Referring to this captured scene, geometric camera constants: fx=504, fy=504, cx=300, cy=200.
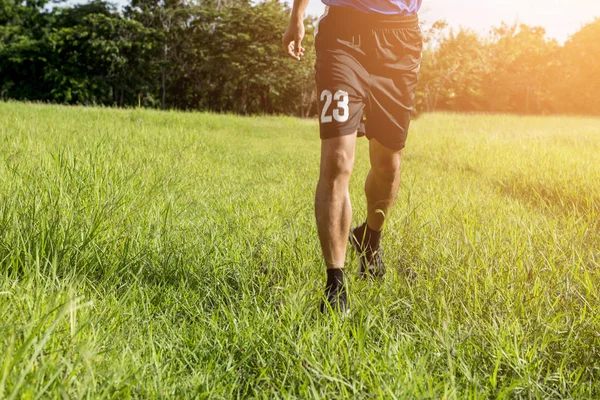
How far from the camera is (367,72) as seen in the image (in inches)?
102

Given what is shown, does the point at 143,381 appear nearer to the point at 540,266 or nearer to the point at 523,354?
the point at 523,354

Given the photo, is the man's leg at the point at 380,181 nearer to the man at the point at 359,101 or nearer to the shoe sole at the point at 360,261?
the man at the point at 359,101

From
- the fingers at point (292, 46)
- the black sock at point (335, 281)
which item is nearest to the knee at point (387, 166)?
the fingers at point (292, 46)

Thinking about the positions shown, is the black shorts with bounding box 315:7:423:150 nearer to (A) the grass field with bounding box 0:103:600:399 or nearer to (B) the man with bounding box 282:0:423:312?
(B) the man with bounding box 282:0:423:312

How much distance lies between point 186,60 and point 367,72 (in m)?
41.8

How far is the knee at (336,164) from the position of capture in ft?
7.65

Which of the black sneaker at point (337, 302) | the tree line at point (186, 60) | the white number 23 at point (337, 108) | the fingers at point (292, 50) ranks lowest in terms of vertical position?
the black sneaker at point (337, 302)

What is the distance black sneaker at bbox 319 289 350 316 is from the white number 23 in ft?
2.60

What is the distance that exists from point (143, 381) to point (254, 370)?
1.26 ft

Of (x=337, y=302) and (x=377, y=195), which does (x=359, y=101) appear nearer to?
(x=377, y=195)

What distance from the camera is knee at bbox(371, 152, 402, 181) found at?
2.89 meters

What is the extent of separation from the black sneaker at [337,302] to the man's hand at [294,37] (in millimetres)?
1352

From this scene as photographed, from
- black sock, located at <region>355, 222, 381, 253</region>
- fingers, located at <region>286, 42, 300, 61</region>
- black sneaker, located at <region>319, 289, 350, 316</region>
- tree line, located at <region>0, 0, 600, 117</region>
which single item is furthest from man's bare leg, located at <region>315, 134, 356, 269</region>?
tree line, located at <region>0, 0, 600, 117</region>

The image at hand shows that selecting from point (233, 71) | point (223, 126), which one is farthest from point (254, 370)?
point (233, 71)
